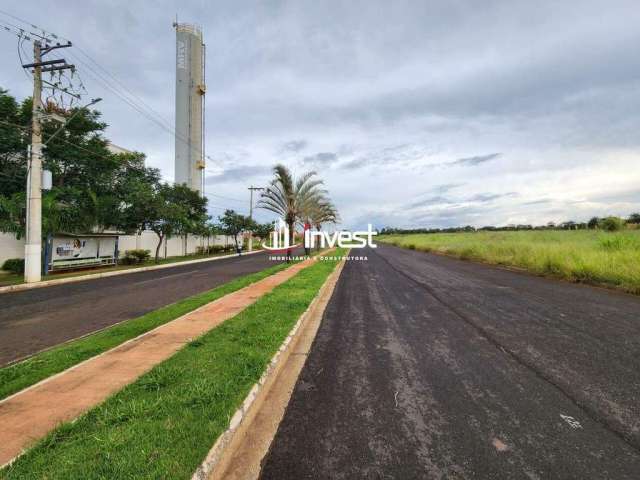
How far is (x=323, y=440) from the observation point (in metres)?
2.46

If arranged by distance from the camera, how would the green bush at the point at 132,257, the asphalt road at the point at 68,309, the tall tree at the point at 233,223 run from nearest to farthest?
1. the asphalt road at the point at 68,309
2. the green bush at the point at 132,257
3. the tall tree at the point at 233,223

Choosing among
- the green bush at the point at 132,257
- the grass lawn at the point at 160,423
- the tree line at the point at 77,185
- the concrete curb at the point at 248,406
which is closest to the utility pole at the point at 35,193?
the tree line at the point at 77,185

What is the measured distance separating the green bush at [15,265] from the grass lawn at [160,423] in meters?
18.2

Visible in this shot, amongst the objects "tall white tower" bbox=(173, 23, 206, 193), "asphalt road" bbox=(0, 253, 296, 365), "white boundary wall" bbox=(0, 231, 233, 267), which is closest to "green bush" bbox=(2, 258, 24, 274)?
"white boundary wall" bbox=(0, 231, 233, 267)

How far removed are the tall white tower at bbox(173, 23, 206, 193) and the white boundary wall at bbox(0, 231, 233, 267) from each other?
12.3 meters

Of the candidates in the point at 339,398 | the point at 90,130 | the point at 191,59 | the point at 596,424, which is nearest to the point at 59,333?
the point at 339,398

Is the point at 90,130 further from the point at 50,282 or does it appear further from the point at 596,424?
the point at 596,424

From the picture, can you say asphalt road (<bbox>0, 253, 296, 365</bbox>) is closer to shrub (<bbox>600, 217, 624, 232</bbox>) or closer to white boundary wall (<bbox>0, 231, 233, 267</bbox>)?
white boundary wall (<bbox>0, 231, 233, 267</bbox>)

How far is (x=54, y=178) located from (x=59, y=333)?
19.9m

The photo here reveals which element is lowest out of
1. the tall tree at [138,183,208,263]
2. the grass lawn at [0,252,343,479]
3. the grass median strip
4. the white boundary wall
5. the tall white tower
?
the grass median strip

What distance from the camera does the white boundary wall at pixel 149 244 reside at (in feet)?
53.6

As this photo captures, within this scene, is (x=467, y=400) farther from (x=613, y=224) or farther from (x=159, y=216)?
(x=613, y=224)

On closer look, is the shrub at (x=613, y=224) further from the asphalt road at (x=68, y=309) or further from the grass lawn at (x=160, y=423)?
the grass lawn at (x=160, y=423)

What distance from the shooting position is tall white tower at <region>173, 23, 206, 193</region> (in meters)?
47.4
